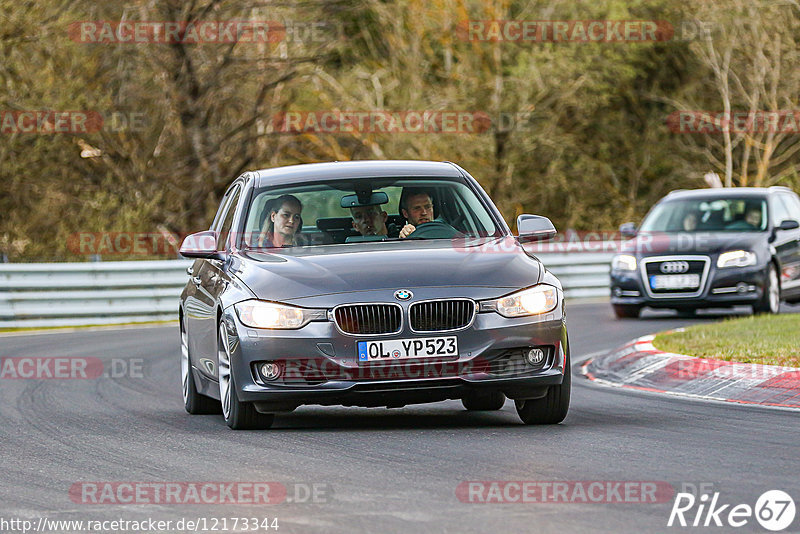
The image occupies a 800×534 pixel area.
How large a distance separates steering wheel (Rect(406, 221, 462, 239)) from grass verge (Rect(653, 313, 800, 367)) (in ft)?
10.2

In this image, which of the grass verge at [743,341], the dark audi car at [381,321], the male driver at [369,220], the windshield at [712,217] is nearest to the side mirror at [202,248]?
the dark audi car at [381,321]

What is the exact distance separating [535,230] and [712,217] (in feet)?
40.0

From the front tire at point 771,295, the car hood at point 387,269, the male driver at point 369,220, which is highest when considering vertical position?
the male driver at point 369,220

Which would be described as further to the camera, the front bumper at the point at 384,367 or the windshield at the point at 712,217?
the windshield at the point at 712,217

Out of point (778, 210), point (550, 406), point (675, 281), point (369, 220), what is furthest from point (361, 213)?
point (778, 210)

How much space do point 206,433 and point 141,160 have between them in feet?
69.9

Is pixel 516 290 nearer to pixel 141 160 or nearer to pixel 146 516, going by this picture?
pixel 146 516

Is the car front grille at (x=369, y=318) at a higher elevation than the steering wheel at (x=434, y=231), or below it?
→ below

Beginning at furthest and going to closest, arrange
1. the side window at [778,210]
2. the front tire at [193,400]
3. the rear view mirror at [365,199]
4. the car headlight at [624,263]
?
1. the side window at [778,210]
2. the car headlight at [624,263]
3. the front tire at [193,400]
4. the rear view mirror at [365,199]

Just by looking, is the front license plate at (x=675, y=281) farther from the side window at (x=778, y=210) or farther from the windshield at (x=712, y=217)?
the side window at (x=778, y=210)

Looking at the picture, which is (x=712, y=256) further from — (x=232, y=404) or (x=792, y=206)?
(x=232, y=404)

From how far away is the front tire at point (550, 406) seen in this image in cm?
942

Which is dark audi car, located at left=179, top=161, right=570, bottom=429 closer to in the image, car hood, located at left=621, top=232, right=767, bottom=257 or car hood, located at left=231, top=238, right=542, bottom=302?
car hood, located at left=231, top=238, right=542, bottom=302

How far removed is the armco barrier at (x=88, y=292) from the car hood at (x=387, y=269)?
545 inches
